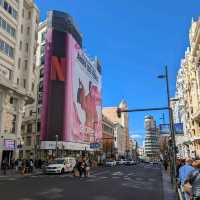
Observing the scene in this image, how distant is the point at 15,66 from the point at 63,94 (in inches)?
1108

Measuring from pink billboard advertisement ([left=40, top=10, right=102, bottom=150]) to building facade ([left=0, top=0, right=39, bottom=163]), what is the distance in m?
19.9

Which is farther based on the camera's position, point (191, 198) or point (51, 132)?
point (51, 132)

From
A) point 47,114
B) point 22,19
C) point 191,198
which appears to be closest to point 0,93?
point 22,19

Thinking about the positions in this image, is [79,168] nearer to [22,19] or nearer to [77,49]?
[22,19]

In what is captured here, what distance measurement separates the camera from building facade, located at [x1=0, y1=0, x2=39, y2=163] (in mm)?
Answer: 42406

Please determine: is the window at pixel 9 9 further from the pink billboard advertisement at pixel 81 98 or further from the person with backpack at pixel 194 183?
the person with backpack at pixel 194 183

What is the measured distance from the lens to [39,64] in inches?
3287

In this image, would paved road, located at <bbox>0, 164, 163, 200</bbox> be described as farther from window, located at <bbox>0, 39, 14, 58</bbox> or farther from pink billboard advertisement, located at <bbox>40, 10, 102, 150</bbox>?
pink billboard advertisement, located at <bbox>40, 10, 102, 150</bbox>

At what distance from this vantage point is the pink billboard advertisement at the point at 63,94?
71.6 meters

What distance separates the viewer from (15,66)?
151ft

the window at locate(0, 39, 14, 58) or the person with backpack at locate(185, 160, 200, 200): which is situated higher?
the window at locate(0, 39, 14, 58)

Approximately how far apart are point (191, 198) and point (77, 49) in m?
79.2

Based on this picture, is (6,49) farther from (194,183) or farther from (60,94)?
(194,183)

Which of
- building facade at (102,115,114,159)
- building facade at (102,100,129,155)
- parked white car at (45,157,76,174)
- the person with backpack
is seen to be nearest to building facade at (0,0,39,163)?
parked white car at (45,157,76,174)
